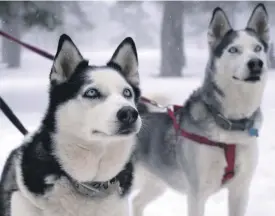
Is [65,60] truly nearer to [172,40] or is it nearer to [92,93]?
[92,93]

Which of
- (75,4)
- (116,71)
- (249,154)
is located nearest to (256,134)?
(249,154)

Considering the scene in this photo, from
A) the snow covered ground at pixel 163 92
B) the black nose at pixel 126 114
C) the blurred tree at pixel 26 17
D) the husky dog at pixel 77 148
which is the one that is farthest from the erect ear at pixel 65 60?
the blurred tree at pixel 26 17

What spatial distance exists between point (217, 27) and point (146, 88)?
10.6 feet

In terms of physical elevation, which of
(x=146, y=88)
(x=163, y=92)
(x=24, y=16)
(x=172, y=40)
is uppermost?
(x=163, y=92)

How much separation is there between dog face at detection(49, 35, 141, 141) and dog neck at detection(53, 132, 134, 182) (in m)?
0.03

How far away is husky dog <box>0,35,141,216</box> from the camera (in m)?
1.37

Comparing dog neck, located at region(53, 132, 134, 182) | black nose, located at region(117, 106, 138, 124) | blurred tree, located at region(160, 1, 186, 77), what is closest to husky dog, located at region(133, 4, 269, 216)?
dog neck, located at region(53, 132, 134, 182)

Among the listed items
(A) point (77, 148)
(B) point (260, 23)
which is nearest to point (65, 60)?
(A) point (77, 148)

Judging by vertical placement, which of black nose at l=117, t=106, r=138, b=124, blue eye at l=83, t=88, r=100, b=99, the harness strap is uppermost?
blue eye at l=83, t=88, r=100, b=99

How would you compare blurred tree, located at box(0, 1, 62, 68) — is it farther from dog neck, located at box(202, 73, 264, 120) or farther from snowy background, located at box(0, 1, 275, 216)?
dog neck, located at box(202, 73, 264, 120)

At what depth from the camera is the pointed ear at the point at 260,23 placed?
6.52 feet

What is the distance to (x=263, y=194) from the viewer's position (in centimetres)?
288

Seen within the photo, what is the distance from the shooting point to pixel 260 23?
201 cm

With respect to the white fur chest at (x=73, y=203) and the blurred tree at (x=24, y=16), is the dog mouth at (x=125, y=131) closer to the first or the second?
the white fur chest at (x=73, y=203)
